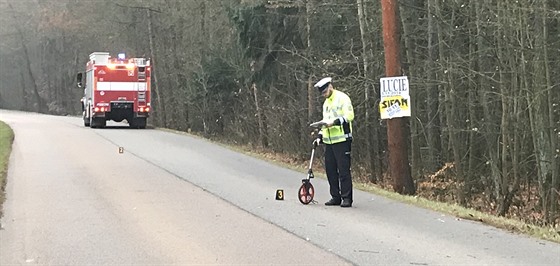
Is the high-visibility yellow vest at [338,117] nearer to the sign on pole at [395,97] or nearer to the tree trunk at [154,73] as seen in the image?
the sign on pole at [395,97]

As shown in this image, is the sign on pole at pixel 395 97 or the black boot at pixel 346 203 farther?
the sign on pole at pixel 395 97

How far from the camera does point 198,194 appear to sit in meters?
12.6

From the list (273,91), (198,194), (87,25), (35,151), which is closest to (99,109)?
(273,91)

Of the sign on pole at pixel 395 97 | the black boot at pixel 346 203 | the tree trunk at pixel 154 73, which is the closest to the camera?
the black boot at pixel 346 203

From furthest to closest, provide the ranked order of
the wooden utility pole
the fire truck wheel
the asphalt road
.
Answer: the fire truck wheel
the wooden utility pole
the asphalt road

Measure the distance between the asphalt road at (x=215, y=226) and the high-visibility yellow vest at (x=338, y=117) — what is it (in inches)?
42.3

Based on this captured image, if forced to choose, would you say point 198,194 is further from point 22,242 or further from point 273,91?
point 273,91

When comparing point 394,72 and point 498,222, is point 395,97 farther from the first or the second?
point 498,222

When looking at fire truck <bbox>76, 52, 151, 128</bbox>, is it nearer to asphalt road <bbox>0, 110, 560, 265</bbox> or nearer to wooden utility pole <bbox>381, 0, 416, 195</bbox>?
asphalt road <bbox>0, 110, 560, 265</bbox>

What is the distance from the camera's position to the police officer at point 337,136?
10.8 metres

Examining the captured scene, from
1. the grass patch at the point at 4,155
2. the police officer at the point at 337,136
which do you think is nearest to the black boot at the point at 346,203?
the police officer at the point at 337,136

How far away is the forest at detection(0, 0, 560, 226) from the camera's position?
1369cm

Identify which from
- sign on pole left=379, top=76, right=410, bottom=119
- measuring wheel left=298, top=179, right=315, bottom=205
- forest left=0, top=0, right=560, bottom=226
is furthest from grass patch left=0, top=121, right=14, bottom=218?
forest left=0, top=0, right=560, bottom=226

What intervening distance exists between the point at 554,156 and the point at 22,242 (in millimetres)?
9382
